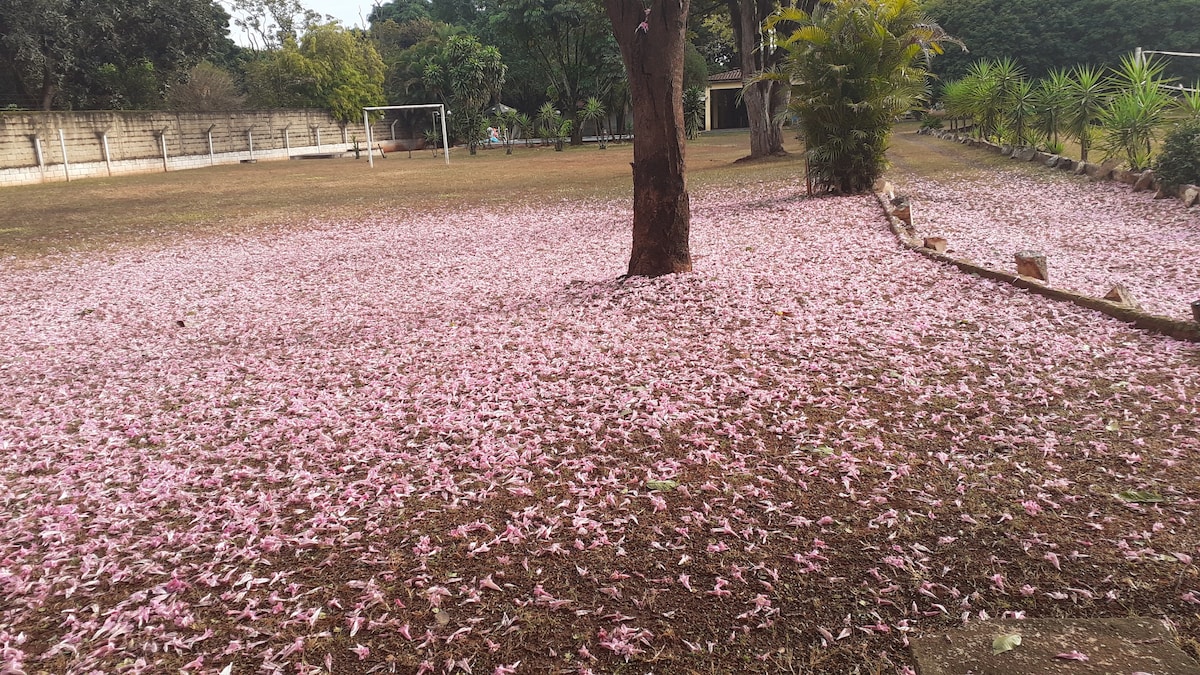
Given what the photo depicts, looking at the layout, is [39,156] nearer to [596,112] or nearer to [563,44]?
[596,112]

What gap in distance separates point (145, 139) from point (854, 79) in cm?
3015

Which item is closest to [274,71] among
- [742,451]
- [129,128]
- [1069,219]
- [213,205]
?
[129,128]

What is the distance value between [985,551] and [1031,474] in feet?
2.58

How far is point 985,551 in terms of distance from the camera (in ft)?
9.67

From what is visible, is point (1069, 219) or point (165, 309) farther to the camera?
point (1069, 219)

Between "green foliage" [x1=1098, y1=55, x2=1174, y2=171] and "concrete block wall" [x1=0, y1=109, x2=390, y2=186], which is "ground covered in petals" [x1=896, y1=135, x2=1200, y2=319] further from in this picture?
"concrete block wall" [x1=0, y1=109, x2=390, y2=186]

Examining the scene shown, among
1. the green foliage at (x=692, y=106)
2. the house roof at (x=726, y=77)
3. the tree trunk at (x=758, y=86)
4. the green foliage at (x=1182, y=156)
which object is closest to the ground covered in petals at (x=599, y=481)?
the green foliage at (x=1182, y=156)

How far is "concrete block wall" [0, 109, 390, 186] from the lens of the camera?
84.6ft

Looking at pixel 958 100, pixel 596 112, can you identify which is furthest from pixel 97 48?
pixel 958 100

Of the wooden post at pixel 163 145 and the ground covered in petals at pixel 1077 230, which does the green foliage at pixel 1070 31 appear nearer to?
the ground covered in petals at pixel 1077 230

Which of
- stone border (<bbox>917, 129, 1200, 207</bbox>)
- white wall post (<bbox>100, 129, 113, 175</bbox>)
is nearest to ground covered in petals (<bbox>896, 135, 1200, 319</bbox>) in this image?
stone border (<bbox>917, 129, 1200, 207</bbox>)

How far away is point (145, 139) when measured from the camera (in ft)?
103

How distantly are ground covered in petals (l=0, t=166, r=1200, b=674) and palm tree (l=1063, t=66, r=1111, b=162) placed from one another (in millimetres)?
11429

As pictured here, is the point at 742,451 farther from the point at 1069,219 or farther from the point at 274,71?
the point at 274,71
